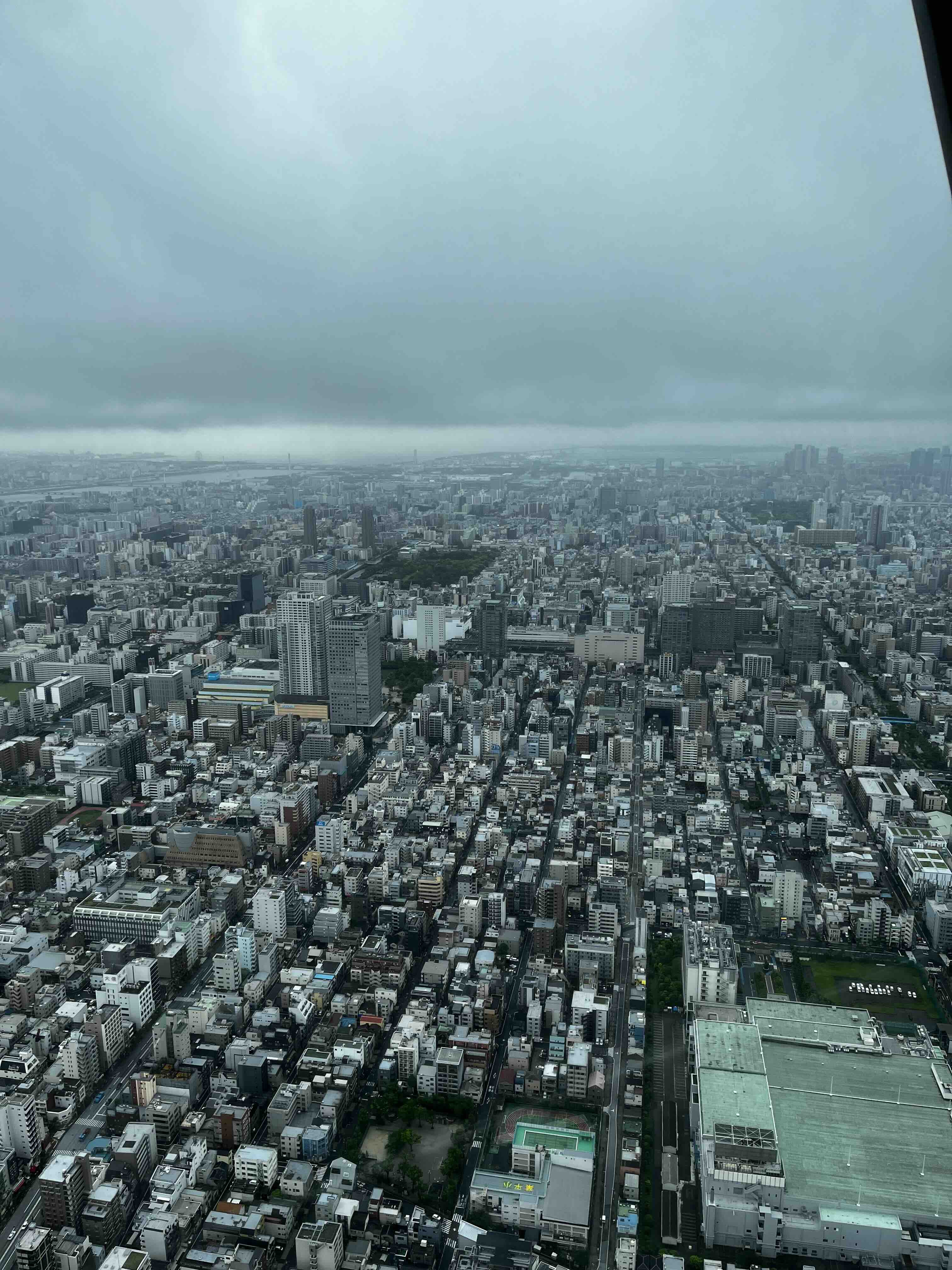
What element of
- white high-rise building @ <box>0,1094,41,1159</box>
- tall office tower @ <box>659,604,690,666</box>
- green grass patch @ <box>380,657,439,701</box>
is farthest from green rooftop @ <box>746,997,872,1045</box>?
tall office tower @ <box>659,604,690,666</box>

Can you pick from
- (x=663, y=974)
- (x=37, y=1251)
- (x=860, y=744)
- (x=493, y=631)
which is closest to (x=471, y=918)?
(x=663, y=974)

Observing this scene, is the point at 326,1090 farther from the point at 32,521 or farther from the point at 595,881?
the point at 32,521

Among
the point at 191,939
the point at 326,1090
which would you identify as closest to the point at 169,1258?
the point at 326,1090

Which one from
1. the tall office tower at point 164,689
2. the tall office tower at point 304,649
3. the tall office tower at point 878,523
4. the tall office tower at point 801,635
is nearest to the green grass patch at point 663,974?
the tall office tower at point 304,649

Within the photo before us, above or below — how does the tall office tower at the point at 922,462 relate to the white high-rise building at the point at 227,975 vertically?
above

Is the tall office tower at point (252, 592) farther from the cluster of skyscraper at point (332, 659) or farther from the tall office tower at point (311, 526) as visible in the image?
the cluster of skyscraper at point (332, 659)

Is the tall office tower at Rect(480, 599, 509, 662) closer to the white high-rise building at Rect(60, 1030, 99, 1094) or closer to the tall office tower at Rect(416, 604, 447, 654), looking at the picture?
the tall office tower at Rect(416, 604, 447, 654)
